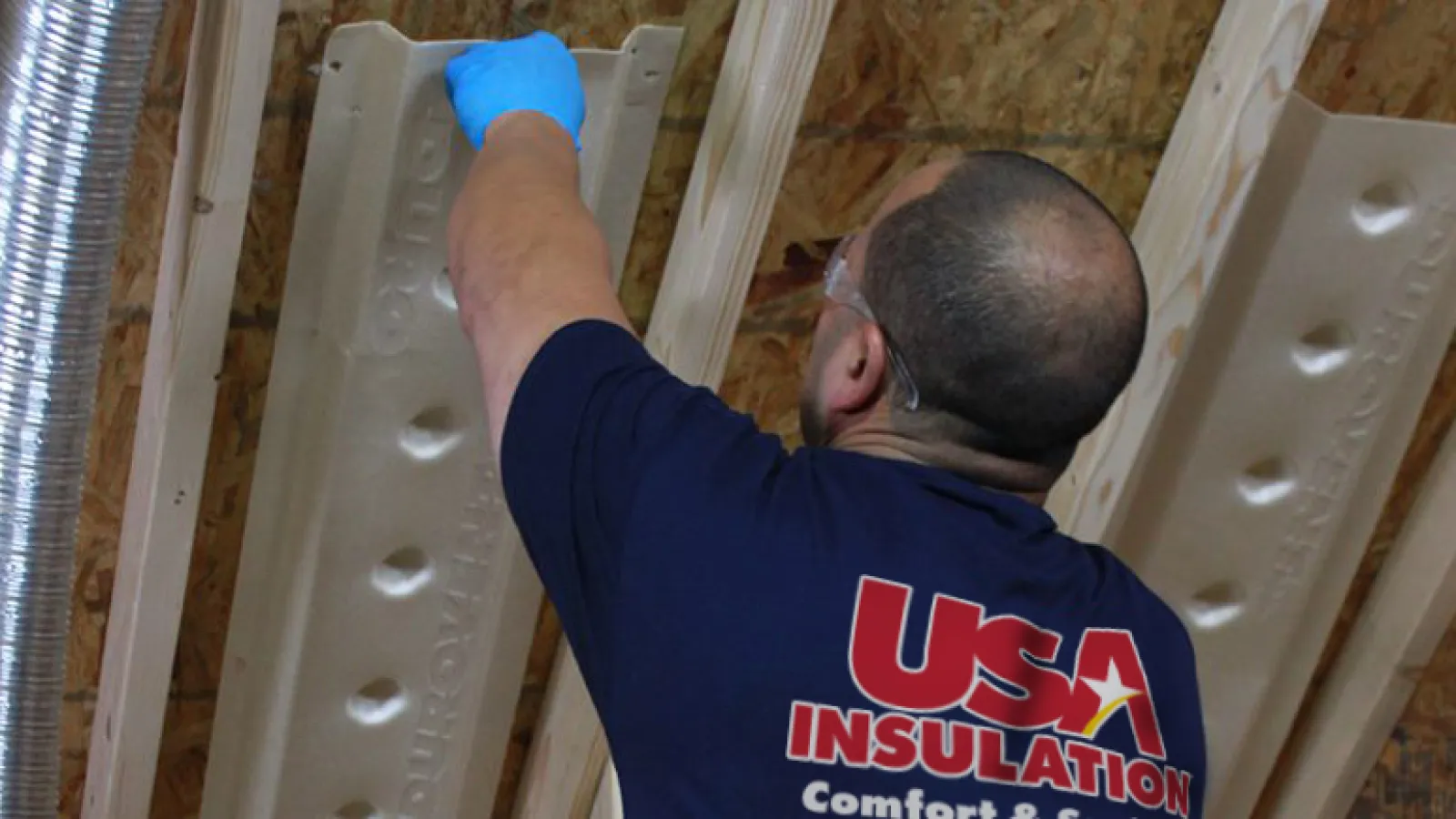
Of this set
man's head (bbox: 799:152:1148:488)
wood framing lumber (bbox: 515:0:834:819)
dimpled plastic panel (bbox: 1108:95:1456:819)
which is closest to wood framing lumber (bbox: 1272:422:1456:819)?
dimpled plastic panel (bbox: 1108:95:1456:819)

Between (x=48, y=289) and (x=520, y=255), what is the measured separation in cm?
42

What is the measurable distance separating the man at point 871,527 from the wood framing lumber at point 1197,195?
1.95ft

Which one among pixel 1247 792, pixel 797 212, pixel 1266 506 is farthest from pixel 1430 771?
pixel 797 212

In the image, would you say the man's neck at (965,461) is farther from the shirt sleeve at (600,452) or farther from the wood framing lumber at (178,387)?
the wood framing lumber at (178,387)

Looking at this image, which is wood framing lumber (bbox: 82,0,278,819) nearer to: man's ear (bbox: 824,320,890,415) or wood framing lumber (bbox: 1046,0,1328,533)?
man's ear (bbox: 824,320,890,415)

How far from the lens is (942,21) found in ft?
6.72

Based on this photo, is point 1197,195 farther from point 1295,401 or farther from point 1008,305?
point 1008,305

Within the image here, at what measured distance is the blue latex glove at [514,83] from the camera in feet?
5.68

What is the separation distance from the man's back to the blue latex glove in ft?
1.01

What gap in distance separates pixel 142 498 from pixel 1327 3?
1.40 metres

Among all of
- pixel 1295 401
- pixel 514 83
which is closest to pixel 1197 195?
pixel 1295 401

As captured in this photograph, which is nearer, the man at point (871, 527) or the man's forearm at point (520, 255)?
the man at point (871, 527)

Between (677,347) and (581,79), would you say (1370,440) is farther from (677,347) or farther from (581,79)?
(581,79)

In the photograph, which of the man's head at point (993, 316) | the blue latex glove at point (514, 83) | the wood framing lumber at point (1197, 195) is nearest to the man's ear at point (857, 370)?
the man's head at point (993, 316)
